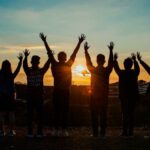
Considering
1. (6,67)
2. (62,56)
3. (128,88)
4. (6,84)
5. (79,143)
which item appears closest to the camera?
(79,143)

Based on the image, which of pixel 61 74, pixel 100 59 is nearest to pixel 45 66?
pixel 61 74

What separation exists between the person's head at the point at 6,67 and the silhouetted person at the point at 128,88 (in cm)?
317

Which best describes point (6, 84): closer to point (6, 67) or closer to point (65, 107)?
point (6, 67)

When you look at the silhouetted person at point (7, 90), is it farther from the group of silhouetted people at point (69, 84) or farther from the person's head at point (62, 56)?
the person's head at point (62, 56)

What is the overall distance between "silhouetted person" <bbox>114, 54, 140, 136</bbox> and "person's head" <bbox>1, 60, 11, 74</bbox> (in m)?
3.17

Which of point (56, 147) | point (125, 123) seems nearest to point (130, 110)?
point (125, 123)

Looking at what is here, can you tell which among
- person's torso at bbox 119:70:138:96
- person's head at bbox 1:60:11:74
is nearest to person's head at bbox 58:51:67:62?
person's head at bbox 1:60:11:74

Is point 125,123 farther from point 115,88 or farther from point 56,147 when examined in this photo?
point 115,88

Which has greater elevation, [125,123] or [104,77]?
[104,77]

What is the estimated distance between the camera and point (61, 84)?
664 inches

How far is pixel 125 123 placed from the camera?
56.0 ft

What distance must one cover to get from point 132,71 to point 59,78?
84.9 inches

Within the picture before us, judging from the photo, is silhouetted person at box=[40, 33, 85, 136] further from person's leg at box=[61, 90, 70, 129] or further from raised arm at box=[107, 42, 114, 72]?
raised arm at box=[107, 42, 114, 72]

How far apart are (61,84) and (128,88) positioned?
6.50 ft
